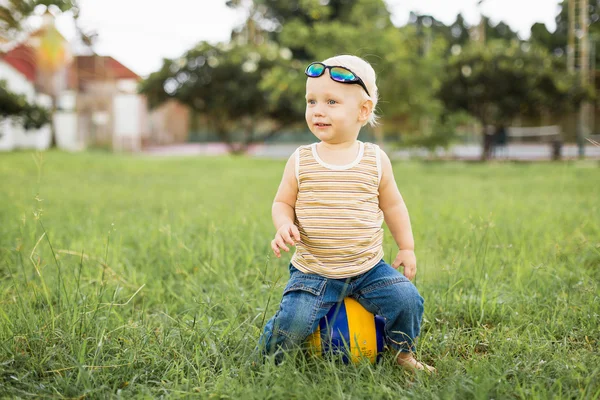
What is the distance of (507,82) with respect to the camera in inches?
667

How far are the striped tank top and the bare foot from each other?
35 cm

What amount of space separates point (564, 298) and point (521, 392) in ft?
3.65

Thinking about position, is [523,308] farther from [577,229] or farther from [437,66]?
[437,66]

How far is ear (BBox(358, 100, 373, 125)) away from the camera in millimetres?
2217

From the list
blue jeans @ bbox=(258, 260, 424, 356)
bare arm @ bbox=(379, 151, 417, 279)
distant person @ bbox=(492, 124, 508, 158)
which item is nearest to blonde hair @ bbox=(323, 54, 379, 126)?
bare arm @ bbox=(379, 151, 417, 279)

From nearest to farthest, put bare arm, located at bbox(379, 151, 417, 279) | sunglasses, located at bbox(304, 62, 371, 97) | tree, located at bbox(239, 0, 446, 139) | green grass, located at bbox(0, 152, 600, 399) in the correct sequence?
green grass, located at bbox(0, 152, 600, 399), sunglasses, located at bbox(304, 62, 371, 97), bare arm, located at bbox(379, 151, 417, 279), tree, located at bbox(239, 0, 446, 139)

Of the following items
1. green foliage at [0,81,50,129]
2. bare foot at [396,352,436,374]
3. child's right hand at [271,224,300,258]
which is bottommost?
bare foot at [396,352,436,374]

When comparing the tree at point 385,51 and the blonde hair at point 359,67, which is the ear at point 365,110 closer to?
the blonde hair at point 359,67

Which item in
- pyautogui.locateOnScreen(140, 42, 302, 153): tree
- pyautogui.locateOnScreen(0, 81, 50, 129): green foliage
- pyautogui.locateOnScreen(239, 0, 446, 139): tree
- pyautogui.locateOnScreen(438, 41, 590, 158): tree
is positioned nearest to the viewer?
pyautogui.locateOnScreen(239, 0, 446, 139): tree

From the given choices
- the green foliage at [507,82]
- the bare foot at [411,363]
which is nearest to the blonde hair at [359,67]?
the bare foot at [411,363]

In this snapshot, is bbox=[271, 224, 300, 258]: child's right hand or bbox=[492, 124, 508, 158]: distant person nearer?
bbox=[271, 224, 300, 258]: child's right hand

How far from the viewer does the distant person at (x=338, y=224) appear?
209cm

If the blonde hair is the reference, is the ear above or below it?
below

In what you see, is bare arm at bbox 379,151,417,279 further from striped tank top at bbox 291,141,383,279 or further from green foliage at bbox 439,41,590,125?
green foliage at bbox 439,41,590,125
